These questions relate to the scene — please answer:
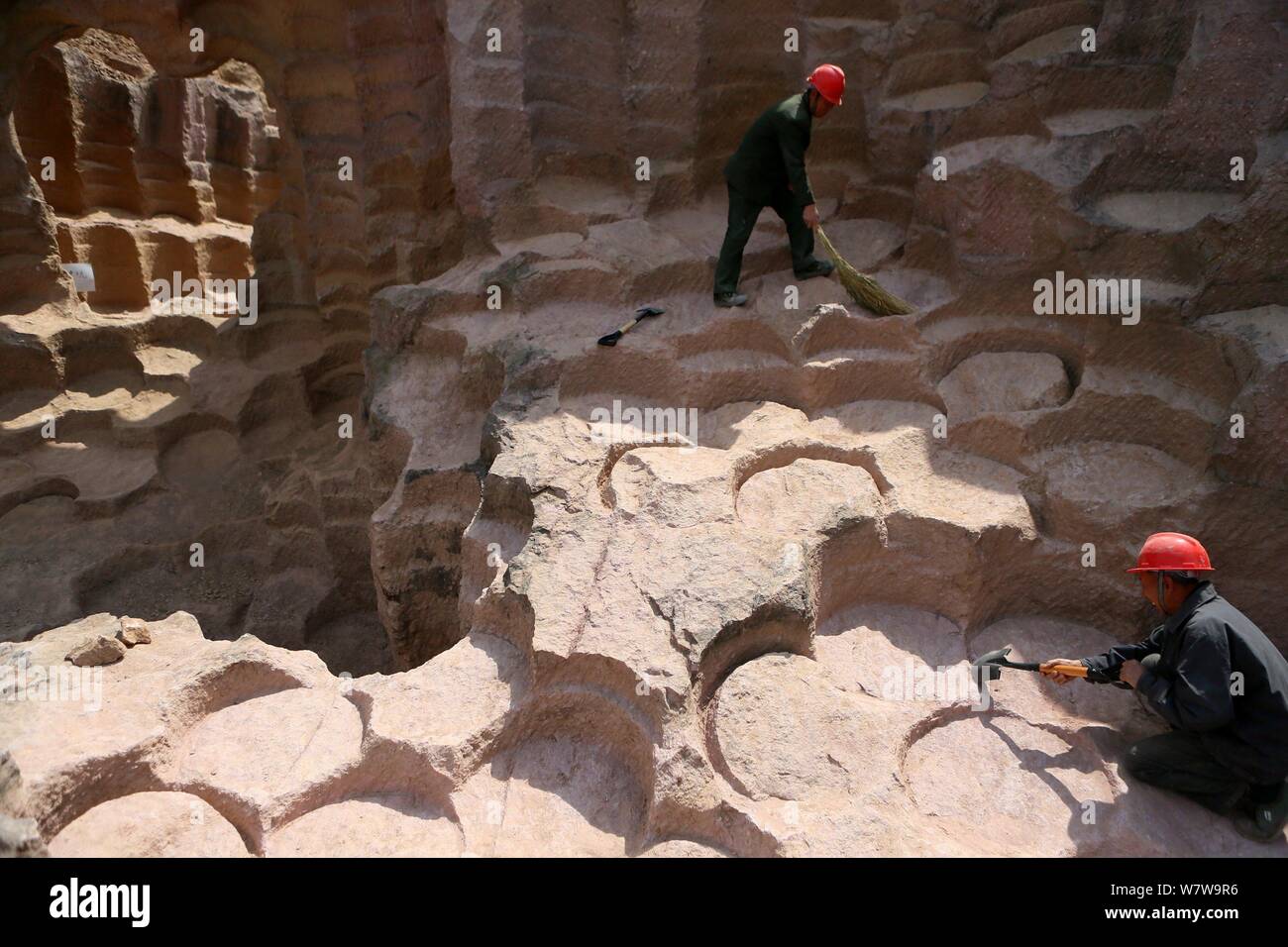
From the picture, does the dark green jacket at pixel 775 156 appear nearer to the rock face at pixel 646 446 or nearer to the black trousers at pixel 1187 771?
the rock face at pixel 646 446

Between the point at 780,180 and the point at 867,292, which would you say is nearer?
the point at 867,292

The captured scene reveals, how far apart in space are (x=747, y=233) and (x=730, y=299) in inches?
17.8

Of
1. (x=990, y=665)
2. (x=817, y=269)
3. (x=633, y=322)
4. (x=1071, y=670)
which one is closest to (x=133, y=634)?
(x=633, y=322)

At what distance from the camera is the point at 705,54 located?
20.8 ft

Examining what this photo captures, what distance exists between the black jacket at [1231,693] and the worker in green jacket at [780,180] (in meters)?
3.17

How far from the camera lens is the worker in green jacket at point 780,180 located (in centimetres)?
513

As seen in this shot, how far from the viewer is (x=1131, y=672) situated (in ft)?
10.1

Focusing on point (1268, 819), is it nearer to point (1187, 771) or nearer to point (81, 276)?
point (1187, 771)

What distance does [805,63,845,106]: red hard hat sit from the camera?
496 centimetres

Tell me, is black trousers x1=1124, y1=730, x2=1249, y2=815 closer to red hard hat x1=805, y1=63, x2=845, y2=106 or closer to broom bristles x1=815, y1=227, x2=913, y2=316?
broom bristles x1=815, y1=227, x2=913, y2=316

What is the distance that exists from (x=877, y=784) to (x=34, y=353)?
7.76m

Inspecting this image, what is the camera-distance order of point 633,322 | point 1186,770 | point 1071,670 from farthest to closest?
1. point 633,322
2. point 1071,670
3. point 1186,770

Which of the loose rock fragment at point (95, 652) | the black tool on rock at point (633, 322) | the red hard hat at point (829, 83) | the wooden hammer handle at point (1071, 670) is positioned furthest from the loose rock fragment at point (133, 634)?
the red hard hat at point (829, 83)

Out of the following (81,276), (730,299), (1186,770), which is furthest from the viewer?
(81,276)
